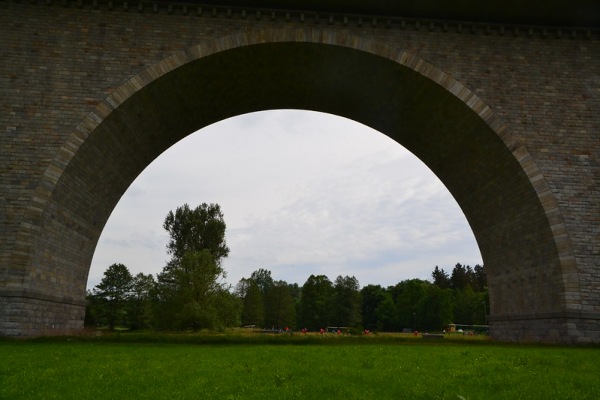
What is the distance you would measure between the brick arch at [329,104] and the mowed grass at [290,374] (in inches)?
198

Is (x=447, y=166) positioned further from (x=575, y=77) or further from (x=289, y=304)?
(x=289, y=304)

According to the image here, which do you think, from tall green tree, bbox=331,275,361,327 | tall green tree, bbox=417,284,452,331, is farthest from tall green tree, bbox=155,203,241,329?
tall green tree, bbox=417,284,452,331

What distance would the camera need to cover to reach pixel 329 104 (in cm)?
2052

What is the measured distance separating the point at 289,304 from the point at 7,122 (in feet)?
192

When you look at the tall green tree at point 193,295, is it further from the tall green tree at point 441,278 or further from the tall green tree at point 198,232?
the tall green tree at point 441,278

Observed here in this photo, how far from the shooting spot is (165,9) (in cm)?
1633

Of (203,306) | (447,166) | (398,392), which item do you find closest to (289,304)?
(203,306)

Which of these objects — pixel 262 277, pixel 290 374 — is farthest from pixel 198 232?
pixel 262 277

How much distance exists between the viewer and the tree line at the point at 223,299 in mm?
31266

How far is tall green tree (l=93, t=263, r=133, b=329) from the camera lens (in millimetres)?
53312

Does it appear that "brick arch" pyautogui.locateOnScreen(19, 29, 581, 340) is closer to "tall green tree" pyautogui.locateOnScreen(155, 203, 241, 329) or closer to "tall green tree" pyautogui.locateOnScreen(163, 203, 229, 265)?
"tall green tree" pyautogui.locateOnScreen(155, 203, 241, 329)

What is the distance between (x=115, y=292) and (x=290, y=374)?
52729mm

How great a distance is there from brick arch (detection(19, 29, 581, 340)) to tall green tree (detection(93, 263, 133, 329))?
38.8 metres

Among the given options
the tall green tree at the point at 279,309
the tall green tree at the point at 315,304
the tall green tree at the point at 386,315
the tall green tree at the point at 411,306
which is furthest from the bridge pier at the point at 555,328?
the tall green tree at the point at 386,315
